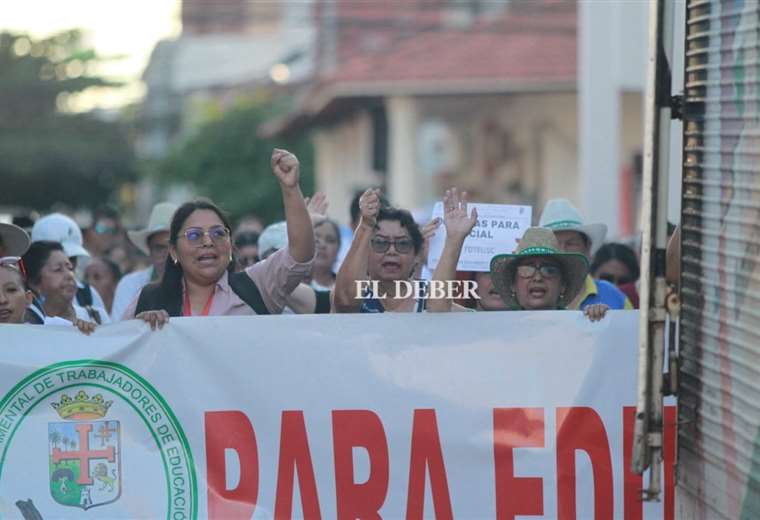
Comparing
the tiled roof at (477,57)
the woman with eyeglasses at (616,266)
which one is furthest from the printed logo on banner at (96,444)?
the tiled roof at (477,57)

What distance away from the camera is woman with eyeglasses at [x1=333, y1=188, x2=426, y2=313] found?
6.95 meters

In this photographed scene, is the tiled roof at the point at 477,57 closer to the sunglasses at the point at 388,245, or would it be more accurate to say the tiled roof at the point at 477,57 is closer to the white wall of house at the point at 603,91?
the white wall of house at the point at 603,91

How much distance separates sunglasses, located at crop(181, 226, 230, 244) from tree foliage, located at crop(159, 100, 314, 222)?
1359 inches

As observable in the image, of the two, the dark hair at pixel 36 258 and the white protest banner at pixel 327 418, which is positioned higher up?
the dark hair at pixel 36 258

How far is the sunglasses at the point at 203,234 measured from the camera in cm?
695

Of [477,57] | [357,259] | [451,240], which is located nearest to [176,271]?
[357,259]

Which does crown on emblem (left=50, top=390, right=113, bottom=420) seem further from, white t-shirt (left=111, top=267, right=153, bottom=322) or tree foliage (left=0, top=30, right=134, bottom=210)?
tree foliage (left=0, top=30, right=134, bottom=210)

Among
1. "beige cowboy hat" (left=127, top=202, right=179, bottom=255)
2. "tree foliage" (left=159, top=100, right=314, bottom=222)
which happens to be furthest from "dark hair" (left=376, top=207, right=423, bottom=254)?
"tree foliage" (left=159, top=100, right=314, bottom=222)

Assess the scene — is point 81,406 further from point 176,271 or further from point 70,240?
point 70,240

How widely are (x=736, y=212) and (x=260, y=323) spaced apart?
2.16m

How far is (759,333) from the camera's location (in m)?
4.75

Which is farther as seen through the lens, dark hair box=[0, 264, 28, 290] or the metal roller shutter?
dark hair box=[0, 264, 28, 290]

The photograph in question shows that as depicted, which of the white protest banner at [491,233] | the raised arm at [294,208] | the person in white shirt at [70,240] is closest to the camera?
the raised arm at [294,208]

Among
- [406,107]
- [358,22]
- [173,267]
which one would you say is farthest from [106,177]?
[173,267]
